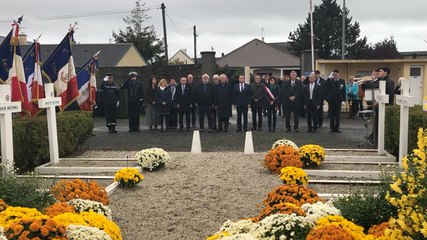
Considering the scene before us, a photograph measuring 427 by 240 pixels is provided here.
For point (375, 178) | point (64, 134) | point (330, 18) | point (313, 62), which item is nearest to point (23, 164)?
point (64, 134)

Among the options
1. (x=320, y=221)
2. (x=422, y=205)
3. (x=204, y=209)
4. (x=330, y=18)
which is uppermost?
(x=330, y=18)

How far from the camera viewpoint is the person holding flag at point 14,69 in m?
10.9

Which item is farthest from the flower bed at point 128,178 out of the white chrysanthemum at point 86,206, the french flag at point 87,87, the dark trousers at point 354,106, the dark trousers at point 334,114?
the dark trousers at point 354,106

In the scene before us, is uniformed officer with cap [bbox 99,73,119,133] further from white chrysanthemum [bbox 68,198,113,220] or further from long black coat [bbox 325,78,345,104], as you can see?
white chrysanthemum [bbox 68,198,113,220]

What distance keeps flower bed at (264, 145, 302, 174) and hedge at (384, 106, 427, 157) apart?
7.99 feet

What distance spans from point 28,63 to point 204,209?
7.90m

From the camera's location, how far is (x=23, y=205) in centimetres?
582

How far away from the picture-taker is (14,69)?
11094 millimetres

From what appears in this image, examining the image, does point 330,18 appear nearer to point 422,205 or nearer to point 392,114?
point 392,114

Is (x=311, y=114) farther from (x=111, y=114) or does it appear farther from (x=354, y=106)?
(x=111, y=114)

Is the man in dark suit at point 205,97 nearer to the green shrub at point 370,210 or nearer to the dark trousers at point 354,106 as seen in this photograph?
the dark trousers at point 354,106

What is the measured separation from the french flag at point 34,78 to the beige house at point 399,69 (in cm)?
1480

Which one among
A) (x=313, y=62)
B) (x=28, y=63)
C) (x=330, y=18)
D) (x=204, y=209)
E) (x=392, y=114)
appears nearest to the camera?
(x=204, y=209)

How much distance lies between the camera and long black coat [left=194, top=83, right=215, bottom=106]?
16.6 m
